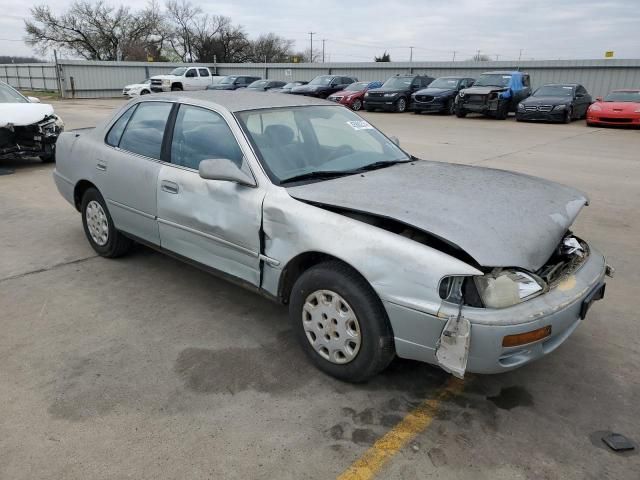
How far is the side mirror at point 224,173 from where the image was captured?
3195 millimetres

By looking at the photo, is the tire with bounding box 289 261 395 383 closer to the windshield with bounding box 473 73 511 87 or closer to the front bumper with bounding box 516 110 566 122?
the front bumper with bounding box 516 110 566 122

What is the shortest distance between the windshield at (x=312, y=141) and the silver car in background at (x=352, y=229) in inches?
0.6

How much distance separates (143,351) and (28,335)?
88 centimetres

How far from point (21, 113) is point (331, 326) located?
28.2 ft

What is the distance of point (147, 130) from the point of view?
166 inches

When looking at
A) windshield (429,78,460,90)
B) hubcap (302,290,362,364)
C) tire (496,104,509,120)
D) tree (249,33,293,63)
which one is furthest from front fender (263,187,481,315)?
tree (249,33,293,63)

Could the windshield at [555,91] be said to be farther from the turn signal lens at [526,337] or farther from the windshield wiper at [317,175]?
the turn signal lens at [526,337]

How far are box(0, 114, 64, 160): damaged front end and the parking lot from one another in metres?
5.28

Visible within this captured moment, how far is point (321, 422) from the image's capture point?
266 cm

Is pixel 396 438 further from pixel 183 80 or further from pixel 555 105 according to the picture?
pixel 183 80

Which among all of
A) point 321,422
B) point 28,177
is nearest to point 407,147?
point 28,177

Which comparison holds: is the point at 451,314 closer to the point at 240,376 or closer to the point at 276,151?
the point at 240,376

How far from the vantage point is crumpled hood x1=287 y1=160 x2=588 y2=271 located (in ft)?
8.41

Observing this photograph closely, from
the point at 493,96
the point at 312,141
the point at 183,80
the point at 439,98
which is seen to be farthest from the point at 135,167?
the point at 183,80
